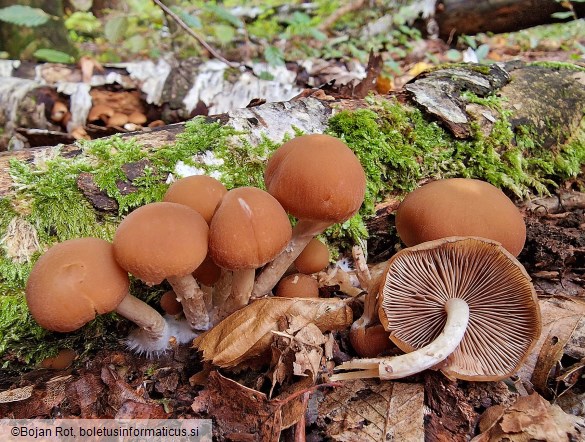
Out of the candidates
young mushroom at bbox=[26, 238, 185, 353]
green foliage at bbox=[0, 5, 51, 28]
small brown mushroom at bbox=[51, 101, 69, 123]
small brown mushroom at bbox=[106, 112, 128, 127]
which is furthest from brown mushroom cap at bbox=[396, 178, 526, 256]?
green foliage at bbox=[0, 5, 51, 28]

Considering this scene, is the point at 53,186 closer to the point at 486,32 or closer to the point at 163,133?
the point at 163,133

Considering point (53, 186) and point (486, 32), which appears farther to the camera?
point (486, 32)

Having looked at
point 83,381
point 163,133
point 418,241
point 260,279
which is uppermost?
point 163,133

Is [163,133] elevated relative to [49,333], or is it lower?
elevated

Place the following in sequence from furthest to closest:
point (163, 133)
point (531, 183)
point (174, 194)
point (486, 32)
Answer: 1. point (486, 32)
2. point (531, 183)
3. point (163, 133)
4. point (174, 194)

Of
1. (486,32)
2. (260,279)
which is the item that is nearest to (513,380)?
(260,279)

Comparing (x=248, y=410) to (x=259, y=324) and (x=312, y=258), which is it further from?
(x=312, y=258)

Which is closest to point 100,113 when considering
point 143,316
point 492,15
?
point 143,316
